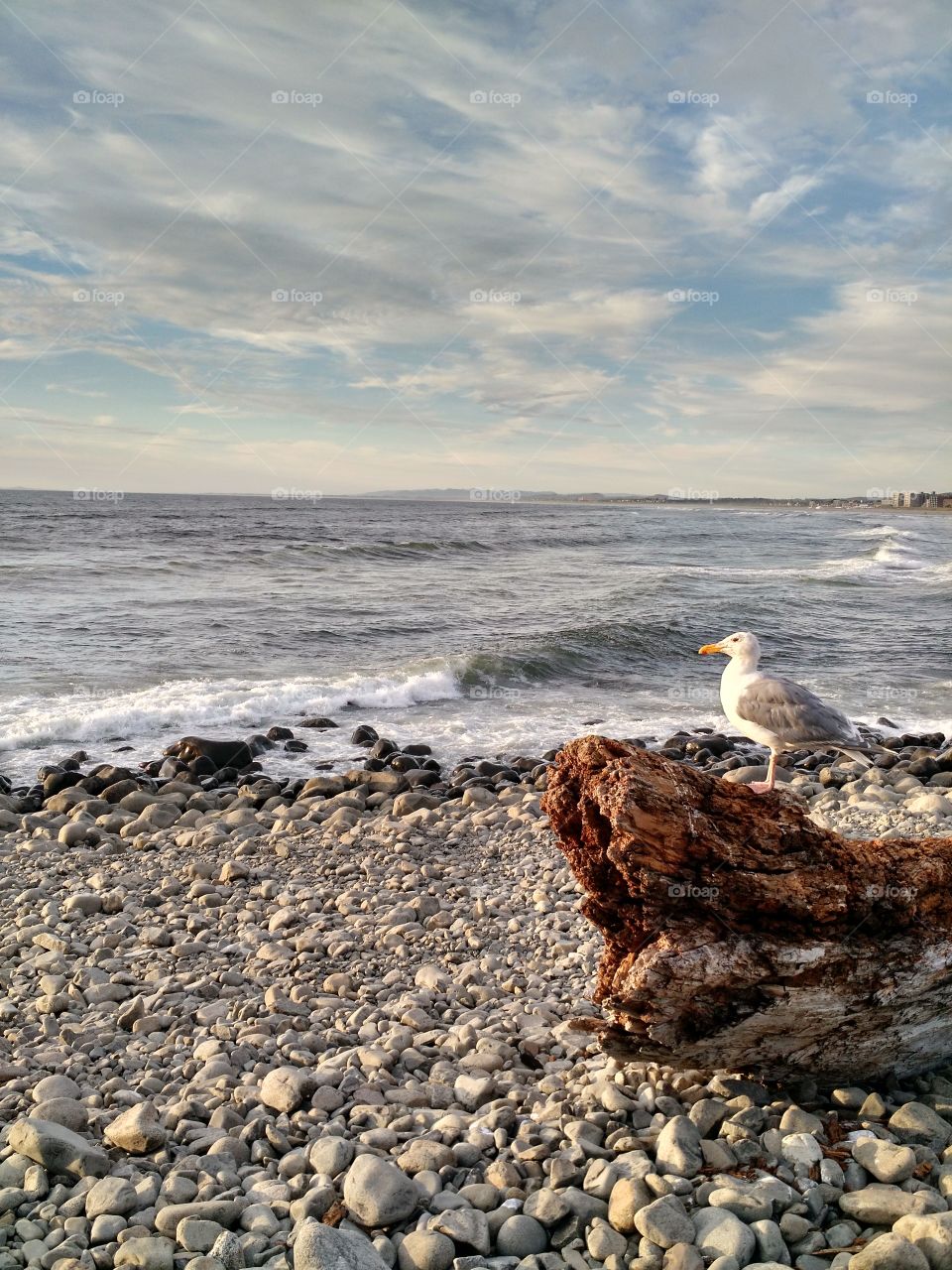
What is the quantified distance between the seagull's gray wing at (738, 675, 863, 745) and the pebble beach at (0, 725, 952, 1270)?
105cm

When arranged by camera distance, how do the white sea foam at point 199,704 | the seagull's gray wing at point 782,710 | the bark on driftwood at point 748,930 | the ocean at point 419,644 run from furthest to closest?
1. the ocean at point 419,644
2. the white sea foam at point 199,704
3. the seagull's gray wing at point 782,710
4. the bark on driftwood at point 748,930

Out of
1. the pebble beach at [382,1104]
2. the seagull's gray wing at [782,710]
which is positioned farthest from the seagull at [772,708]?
the pebble beach at [382,1104]

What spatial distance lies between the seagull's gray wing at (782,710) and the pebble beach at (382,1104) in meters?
1.05

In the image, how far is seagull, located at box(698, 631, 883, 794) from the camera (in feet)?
29.4

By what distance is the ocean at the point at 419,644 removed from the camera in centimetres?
1539

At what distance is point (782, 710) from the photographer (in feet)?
29.3

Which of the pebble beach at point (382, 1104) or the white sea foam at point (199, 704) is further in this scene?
the white sea foam at point (199, 704)

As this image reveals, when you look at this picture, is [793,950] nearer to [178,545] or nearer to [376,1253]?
[376,1253]

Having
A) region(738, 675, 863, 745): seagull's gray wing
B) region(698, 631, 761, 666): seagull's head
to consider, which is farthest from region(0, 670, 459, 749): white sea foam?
region(738, 675, 863, 745): seagull's gray wing

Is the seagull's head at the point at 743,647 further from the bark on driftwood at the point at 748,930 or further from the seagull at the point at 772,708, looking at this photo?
the bark on driftwood at the point at 748,930

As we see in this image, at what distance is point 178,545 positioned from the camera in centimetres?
5025

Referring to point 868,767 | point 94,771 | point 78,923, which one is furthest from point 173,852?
point 868,767

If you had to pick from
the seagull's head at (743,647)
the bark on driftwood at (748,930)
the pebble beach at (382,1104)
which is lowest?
the pebble beach at (382,1104)

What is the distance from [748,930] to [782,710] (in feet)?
16.6
